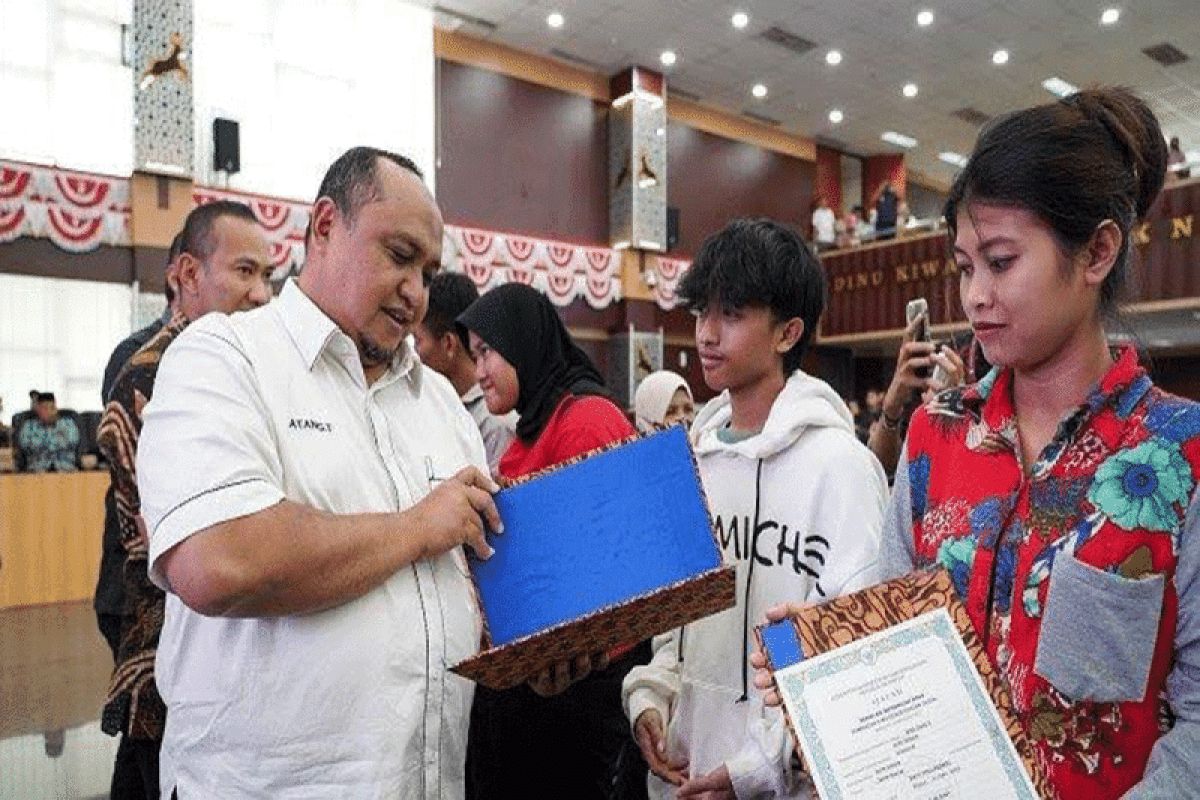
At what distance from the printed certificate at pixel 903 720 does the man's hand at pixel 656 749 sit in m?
0.69

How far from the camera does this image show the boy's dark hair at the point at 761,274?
156cm

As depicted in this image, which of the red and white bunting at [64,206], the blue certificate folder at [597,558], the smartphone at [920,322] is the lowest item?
the blue certificate folder at [597,558]

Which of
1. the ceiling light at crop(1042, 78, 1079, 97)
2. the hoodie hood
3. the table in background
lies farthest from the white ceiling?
the hoodie hood

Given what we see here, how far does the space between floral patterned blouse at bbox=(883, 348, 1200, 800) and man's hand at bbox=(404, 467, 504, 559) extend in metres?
0.58

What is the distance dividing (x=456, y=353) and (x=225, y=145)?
7.05 m

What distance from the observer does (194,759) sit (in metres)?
1.16

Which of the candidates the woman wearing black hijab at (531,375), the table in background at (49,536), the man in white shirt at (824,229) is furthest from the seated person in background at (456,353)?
the man in white shirt at (824,229)

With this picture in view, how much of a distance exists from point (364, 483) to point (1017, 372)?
86cm

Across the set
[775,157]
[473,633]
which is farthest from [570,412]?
[775,157]

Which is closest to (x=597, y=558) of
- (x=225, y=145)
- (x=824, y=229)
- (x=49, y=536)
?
(x=49, y=536)

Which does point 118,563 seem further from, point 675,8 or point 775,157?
point 775,157

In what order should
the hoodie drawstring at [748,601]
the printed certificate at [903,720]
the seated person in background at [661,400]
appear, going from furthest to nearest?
the seated person in background at [661,400]
the hoodie drawstring at [748,601]
the printed certificate at [903,720]

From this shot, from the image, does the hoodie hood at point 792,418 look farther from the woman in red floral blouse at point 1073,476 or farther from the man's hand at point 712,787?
the man's hand at point 712,787

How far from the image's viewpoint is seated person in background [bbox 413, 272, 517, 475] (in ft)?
8.75
